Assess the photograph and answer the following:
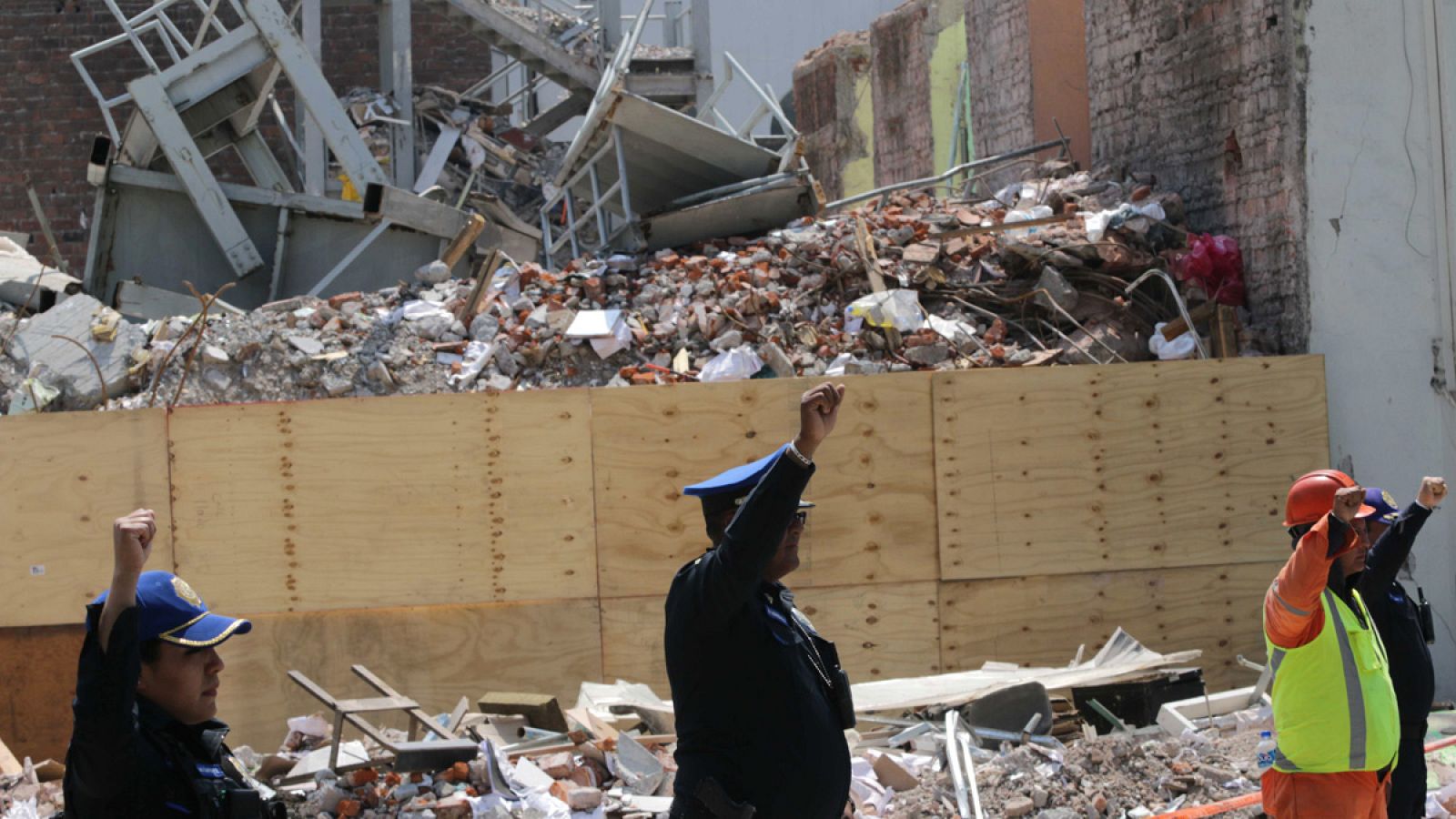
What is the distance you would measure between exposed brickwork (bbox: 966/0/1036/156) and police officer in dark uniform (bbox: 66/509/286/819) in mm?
11632

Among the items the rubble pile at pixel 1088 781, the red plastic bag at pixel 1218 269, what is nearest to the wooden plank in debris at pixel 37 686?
the rubble pile at pixel 1088 781

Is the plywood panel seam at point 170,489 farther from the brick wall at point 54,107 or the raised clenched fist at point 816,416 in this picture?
the brick wall at point 54,107

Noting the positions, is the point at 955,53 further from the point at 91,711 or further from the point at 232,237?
the point at 91,711

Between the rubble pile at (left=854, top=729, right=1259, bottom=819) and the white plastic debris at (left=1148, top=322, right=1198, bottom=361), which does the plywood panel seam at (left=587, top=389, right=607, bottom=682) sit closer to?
the rubble pile at (left=854, top=729, right=1259, bottom=819)

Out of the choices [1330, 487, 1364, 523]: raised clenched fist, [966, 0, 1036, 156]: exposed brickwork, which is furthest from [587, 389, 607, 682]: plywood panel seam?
[966, 0, 1036, 156]: exposed brickwork

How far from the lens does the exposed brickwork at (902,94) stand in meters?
17.4

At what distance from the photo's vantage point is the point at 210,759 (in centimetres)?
287

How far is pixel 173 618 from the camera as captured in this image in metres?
2.86

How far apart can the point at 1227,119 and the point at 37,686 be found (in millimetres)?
8480

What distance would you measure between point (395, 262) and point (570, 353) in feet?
10.1

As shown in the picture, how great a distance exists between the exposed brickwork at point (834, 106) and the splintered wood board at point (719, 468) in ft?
39.0

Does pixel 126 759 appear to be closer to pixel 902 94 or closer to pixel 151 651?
pixel 151 651

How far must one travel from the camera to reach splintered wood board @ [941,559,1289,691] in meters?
8.51

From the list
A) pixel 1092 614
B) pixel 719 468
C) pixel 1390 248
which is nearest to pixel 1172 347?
pixel 1390 248
